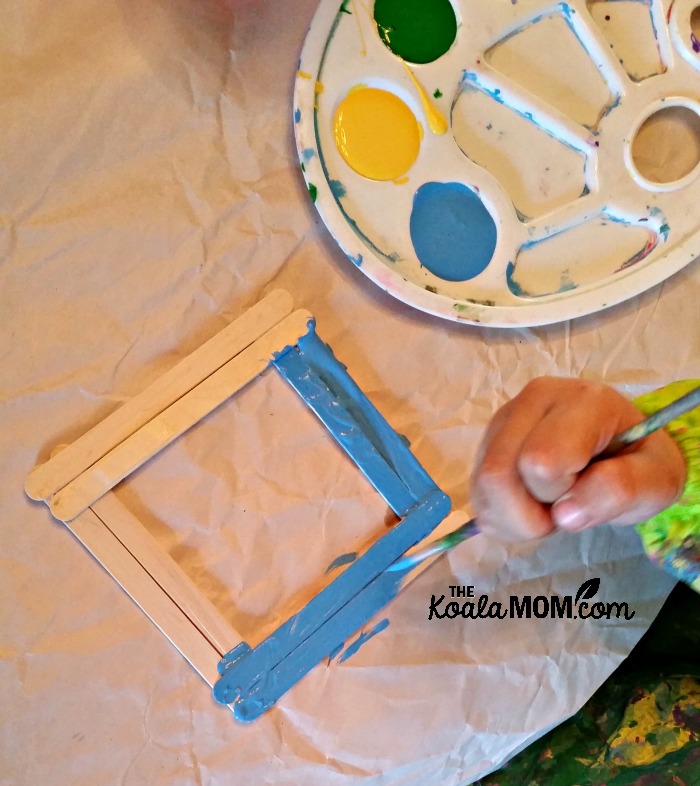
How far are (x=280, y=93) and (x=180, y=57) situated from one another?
10 cm

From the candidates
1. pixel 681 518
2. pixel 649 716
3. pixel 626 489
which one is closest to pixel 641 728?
pixel 649 716

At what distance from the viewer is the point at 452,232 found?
74cm

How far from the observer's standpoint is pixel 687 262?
746mm

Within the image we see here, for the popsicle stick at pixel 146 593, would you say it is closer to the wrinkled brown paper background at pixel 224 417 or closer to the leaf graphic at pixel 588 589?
the wrinkled brown paper background at pixel 224 417

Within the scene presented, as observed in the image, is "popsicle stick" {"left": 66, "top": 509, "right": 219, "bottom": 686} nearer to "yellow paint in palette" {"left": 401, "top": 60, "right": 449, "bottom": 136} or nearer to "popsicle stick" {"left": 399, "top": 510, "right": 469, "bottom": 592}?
"popsicle stick" {"left": 399, "top": 510, "right": 469, "bottom": 592}

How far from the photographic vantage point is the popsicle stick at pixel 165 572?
0.70 metres

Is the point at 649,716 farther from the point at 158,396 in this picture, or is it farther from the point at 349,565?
the point at 158,396

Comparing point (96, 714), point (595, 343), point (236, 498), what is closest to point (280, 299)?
point (236, 498)

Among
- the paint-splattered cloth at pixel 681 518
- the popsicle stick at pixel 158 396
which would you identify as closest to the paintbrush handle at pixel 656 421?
the paint-splattered cloth at pixel 681 518

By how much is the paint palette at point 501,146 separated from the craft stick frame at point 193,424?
0.12m

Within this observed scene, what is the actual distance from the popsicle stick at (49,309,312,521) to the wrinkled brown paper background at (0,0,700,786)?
0.09ft

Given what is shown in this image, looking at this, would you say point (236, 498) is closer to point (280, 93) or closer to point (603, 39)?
point (280, 93)

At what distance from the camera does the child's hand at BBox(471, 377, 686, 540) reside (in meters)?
0.48

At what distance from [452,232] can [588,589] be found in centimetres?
40
